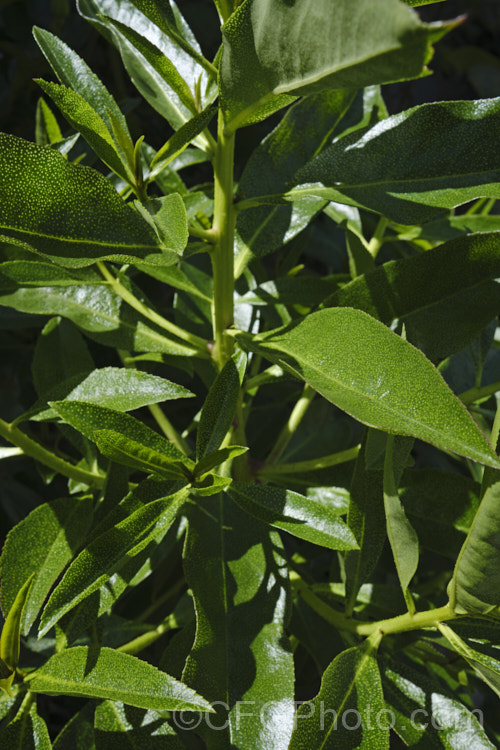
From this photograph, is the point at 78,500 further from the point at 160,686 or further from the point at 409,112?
the point at 409,112

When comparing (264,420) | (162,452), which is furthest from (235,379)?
(264,420)

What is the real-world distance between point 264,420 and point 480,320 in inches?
18.8

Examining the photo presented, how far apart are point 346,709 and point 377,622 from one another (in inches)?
3.3

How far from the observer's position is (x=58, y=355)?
64 cm

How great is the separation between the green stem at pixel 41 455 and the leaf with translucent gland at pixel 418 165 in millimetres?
269

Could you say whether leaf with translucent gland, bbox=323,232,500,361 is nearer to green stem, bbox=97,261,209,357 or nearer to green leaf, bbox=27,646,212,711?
green stem, bbox=97,261,209,357

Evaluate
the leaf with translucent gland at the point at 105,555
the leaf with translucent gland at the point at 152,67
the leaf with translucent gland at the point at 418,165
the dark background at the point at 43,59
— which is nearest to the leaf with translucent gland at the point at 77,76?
the leaf with translucent gland at the point at 152,67

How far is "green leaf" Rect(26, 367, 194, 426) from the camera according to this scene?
1.67 feet

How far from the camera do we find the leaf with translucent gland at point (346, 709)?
445 mm

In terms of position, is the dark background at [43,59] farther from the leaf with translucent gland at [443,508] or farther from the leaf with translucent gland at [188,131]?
the leaf with translucent gland at [443,508]

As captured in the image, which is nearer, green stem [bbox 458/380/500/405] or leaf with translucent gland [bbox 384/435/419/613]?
leaf with translucent gland [bbox 384/435/419/613]

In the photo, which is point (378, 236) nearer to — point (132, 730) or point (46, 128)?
point (46, 128)

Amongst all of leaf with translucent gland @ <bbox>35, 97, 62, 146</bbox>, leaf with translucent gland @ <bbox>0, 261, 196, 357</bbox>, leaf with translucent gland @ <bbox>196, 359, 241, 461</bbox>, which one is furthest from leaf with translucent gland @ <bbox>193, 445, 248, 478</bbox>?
leaf with translucent gland @ <bbox>35, 97, 62, 146</bbox>

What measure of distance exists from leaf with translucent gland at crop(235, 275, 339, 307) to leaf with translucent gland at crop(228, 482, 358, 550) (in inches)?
6.6
